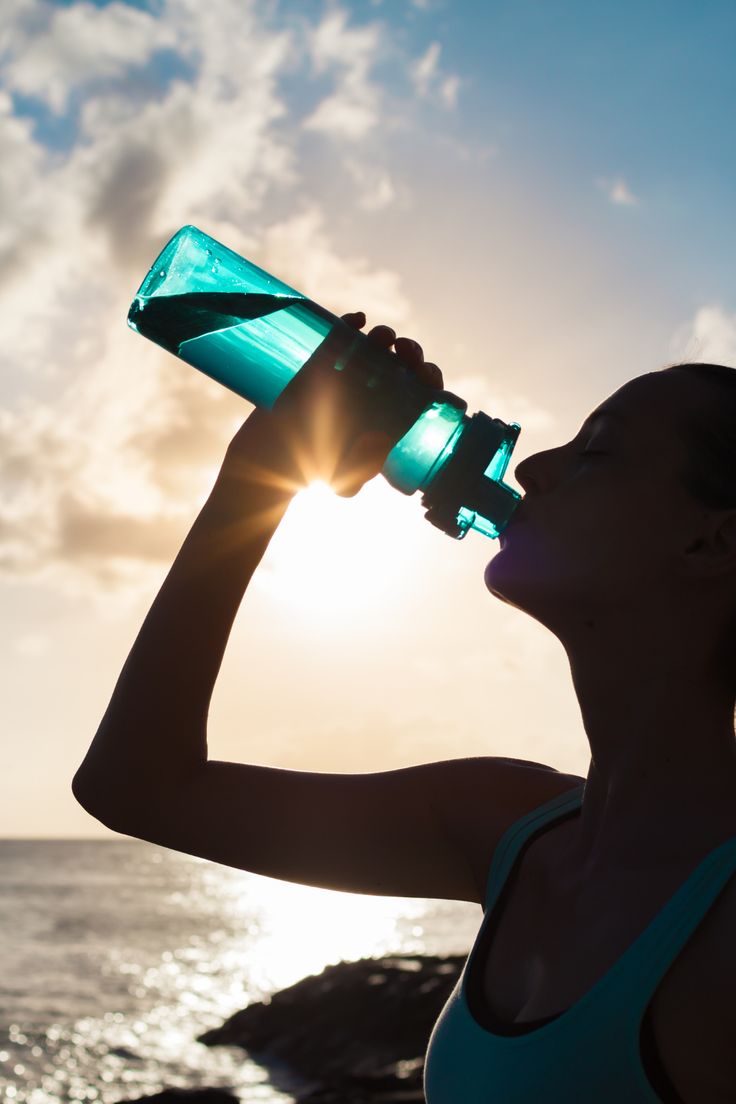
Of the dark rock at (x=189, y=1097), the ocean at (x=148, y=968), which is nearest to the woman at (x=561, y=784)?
the ocean at (x=148, y=968)

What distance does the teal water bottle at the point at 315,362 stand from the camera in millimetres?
2312

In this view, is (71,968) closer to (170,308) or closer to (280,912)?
(170,308)

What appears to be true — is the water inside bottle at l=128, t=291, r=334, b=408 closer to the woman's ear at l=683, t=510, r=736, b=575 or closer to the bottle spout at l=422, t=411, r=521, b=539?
the bottle spout at l=422, t=411, r=521, b=539

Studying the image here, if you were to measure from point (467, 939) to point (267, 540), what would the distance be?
36.1 m

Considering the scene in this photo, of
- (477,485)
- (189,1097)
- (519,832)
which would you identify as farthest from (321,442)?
(189,1097)

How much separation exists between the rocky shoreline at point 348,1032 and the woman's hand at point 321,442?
922cm

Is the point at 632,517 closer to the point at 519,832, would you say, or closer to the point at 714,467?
the point at 714,467

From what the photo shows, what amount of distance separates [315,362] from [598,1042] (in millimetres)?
1584

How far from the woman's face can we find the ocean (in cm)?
300

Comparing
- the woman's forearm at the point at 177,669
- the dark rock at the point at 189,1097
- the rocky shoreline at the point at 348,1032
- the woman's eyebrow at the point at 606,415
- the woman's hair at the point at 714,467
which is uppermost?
the woman's eyebrow at the point at 606,415

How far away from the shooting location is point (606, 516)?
1884mm

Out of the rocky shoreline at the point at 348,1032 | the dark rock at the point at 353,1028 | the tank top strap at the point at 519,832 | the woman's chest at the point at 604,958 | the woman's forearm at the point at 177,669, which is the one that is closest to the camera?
the woman's chest at the point at 604,958

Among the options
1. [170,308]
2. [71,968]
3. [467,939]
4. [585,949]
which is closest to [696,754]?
[585,949]

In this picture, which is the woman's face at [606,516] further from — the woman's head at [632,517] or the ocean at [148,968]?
the ocean at [148,968]
